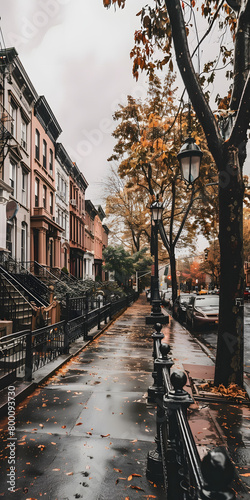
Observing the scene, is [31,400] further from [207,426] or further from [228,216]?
[228,216]

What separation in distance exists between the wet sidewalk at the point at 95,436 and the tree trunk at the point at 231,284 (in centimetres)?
73

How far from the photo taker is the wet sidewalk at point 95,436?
11.3 ft

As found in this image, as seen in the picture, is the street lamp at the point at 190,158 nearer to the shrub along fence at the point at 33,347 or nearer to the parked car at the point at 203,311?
the shrub along fence at the point at 33,347

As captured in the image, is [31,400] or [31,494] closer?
[31,494]

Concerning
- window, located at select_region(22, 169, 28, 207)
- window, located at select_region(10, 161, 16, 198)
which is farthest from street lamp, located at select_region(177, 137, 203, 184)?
window, located at select_region(22, 169, 28, 207)

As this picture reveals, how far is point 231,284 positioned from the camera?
630 cm

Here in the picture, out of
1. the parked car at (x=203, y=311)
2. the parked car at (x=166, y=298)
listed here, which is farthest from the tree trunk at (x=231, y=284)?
the parked car at (x=166, y=298)

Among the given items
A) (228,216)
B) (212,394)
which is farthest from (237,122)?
(212,394)

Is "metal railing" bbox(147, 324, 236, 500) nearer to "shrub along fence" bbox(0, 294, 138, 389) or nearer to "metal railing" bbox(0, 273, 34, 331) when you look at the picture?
"shrub along fence" bbox(0, 294, 138, 389)

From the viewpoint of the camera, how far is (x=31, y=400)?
5.86 m

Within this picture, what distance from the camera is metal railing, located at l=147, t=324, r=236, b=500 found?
1350 millimetres

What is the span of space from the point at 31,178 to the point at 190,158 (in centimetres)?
1764

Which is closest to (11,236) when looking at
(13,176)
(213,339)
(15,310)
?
(13,176)

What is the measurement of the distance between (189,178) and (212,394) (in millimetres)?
4311
